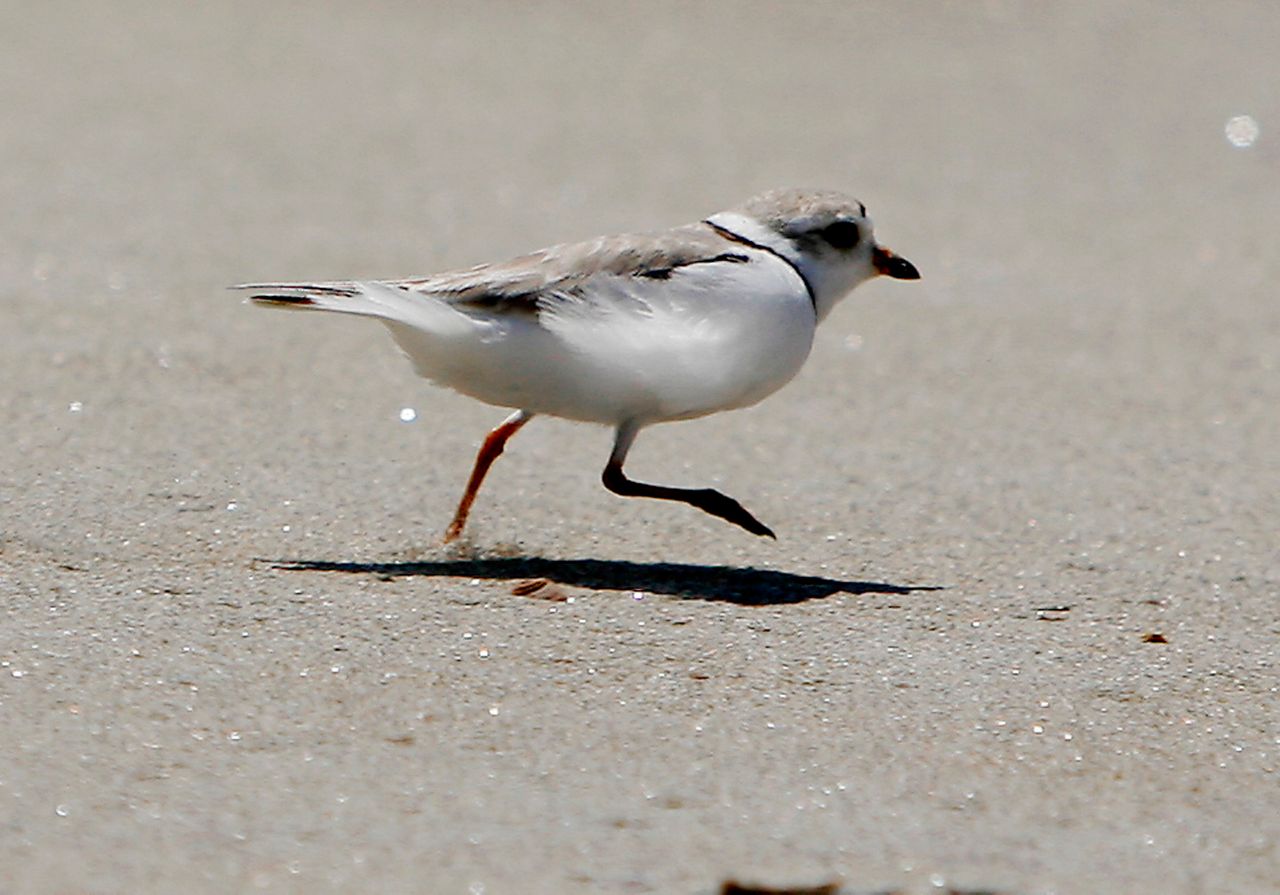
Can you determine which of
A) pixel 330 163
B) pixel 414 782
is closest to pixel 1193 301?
pixel 330 163

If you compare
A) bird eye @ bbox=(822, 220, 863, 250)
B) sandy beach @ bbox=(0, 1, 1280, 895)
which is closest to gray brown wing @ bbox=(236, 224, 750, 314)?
bird eye @ bbox=(822, 220, 863, 250)

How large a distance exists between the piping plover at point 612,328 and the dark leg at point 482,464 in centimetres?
21

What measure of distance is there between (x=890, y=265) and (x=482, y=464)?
100cm

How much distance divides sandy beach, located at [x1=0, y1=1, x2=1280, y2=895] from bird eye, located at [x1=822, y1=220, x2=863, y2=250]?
640 mm

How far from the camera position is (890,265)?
14.3 ft

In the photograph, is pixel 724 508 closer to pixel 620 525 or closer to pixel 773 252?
pixel 620 525

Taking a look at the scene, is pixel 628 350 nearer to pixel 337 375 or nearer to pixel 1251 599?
pixel 1251 599

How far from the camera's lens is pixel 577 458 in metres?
4.88

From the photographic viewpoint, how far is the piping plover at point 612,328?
12.6ft

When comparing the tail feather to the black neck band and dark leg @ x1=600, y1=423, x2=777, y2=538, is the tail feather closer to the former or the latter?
dark leg @ x1=600, y1=423, x2=777, y2=538

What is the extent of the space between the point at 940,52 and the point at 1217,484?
239 inches

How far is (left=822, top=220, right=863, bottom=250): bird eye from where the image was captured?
13.7ft

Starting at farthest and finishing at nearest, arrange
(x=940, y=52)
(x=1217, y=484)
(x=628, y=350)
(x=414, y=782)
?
1. (x=940, y=52)
2. (x=1217, y=484)
3. (x=628, y=350)
4. (x=414, y=782)

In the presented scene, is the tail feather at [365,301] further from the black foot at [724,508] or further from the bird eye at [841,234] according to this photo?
the bird eye at [841,234]
